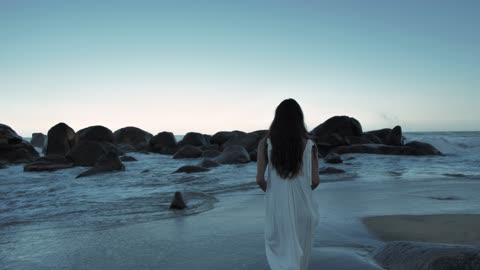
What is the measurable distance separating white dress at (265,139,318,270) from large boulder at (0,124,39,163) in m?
21.5

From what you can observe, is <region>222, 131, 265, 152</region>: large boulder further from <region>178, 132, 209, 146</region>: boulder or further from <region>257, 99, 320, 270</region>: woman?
<region>257, 99, 320, 270</region>: woman

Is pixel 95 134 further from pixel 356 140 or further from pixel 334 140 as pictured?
pixel 356 140

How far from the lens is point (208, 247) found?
4.75 metres

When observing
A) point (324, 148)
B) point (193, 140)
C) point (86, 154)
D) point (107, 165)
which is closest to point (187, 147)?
point (193, 140)

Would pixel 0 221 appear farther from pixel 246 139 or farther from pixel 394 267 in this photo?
pixel 246 139

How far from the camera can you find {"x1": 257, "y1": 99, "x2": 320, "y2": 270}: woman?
3.46 m

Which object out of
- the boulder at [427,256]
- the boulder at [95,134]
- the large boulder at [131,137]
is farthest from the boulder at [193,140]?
the boulder at [427,256]

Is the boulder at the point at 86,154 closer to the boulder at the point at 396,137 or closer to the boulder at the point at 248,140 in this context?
the boulder at the point at 248,140

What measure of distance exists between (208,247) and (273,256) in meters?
1.39

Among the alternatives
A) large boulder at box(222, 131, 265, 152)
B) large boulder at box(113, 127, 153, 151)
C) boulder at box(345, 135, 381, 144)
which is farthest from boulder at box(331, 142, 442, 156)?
large boulder at box(113, 127, 153, 151)

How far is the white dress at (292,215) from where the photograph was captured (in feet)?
11.6

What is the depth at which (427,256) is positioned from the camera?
11.3 feet

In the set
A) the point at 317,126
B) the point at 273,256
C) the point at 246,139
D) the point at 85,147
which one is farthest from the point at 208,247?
the point at 317,126

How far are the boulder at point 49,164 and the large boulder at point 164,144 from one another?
11.3 metres
